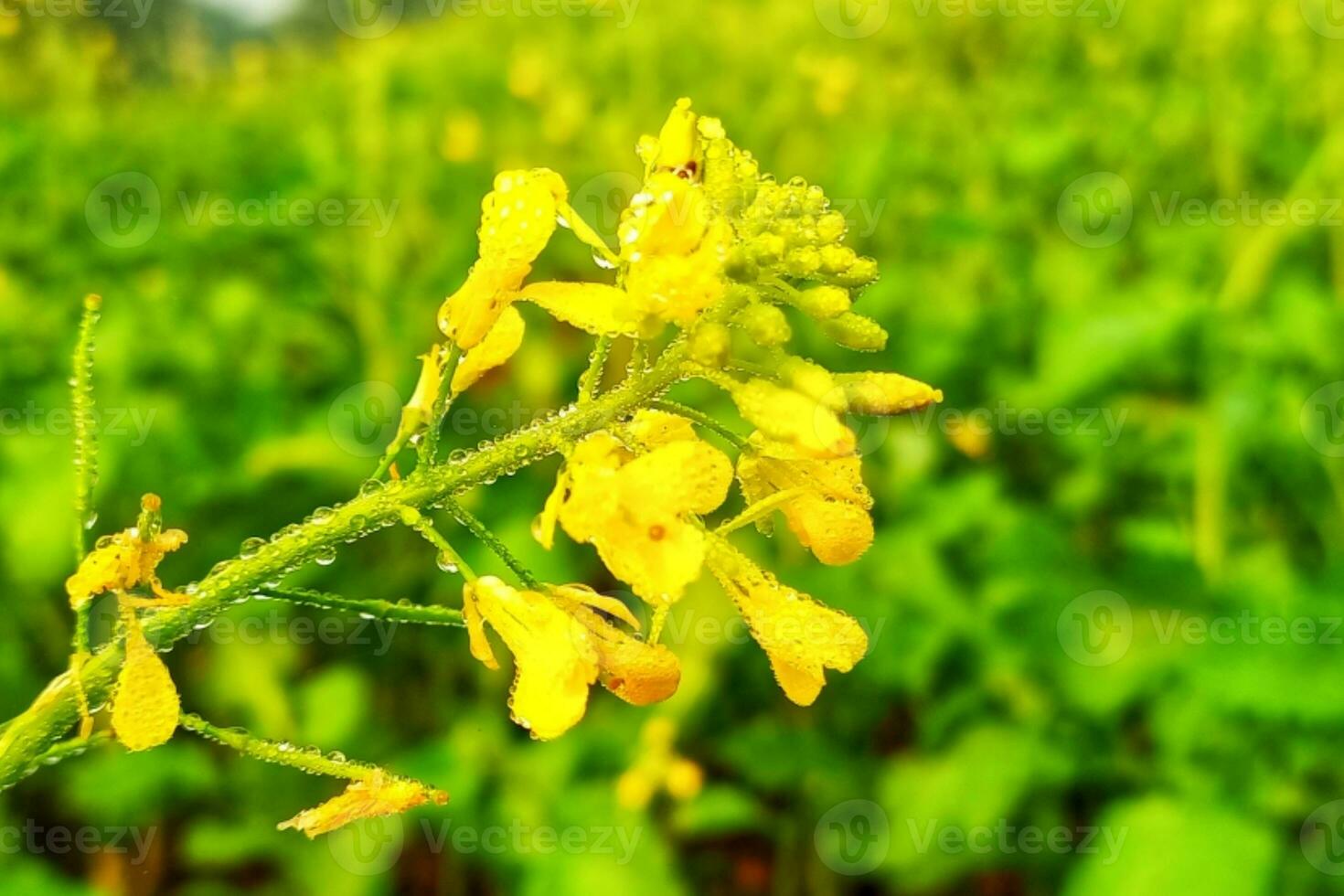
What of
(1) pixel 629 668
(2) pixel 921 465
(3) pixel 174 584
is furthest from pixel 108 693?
(2) pixel 921 465

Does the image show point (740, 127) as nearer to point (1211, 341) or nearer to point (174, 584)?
point (1211, 341)
